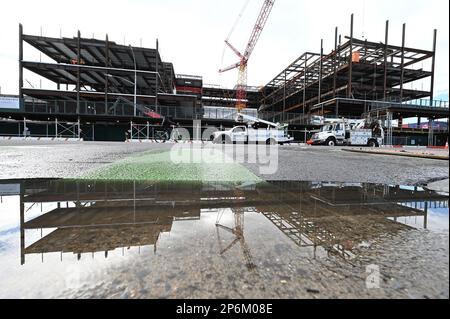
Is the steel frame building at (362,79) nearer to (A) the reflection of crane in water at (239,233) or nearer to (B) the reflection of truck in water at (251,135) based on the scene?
(B) the reflection of truck in water at (251,135)

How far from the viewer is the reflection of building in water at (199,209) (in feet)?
6.45

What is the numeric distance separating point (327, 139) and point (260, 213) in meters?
23.2

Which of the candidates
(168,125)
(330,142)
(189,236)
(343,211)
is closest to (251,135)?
(330,142)

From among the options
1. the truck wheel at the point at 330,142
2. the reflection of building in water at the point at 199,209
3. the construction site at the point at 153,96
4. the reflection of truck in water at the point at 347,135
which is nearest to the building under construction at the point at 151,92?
the construction site at the point at 153,96

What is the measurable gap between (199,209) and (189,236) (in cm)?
79

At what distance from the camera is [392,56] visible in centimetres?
3978

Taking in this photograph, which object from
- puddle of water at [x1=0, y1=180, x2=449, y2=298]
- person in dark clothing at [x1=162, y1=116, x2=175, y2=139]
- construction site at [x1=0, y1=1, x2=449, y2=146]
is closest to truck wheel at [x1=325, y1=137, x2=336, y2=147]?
construction site at [x1=0, y1=1, x2=449, y2=146]

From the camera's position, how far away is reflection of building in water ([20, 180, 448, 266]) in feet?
6.45

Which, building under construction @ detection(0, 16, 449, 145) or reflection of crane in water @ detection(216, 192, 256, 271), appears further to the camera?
building under construction @ detection(0, 16, 449, 145)

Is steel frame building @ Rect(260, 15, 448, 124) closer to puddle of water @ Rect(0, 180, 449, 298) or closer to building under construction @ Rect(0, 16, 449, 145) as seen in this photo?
building under construction @ Rect(0, 16, 449, 145)

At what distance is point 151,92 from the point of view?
41.0m

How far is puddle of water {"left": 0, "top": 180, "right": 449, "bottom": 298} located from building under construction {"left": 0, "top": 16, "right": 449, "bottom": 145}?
28980mm

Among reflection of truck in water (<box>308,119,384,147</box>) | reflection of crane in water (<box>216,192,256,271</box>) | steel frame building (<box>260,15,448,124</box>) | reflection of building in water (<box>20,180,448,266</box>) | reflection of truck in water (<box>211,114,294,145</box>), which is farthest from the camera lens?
steel frame building (<box>260,15,448,124</box>)
